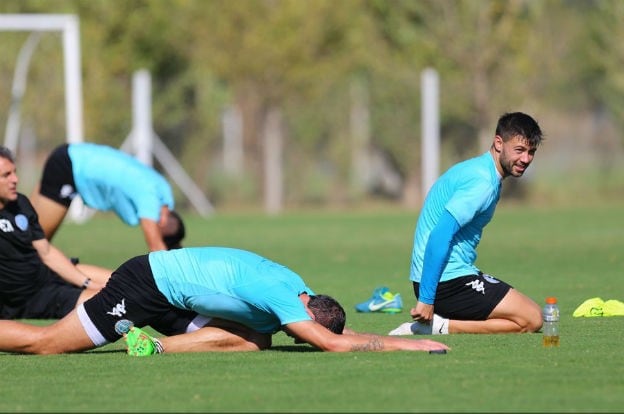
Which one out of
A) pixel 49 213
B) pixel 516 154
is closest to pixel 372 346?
pixel 516 154

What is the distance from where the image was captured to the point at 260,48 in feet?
121

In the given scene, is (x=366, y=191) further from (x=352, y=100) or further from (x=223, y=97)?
(x=223, y=97)

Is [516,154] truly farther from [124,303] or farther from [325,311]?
[124,303]

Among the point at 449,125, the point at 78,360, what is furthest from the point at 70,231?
the point at 78,360

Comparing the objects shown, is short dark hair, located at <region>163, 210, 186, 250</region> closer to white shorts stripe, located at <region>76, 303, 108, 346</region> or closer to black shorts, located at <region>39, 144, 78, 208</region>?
black shorts, located at <region>39, 144, 78, 208</region>

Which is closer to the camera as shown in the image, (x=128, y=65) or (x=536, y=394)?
(x=536, y=394)

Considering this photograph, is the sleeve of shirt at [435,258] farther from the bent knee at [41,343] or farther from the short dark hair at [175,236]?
the short dark hair at [175,236]

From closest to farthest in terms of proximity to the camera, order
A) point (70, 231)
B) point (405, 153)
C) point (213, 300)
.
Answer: point (213, 300), point (70, 231), point (405, 153)

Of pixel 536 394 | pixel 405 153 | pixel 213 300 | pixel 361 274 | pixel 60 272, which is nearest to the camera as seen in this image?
pixel 536 394

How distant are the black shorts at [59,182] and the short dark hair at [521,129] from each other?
6604mm

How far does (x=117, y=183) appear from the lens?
14469mm

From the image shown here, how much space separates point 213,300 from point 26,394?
1601mm

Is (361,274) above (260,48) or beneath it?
beneath

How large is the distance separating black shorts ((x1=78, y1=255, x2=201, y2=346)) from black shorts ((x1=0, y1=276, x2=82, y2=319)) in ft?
9.01
